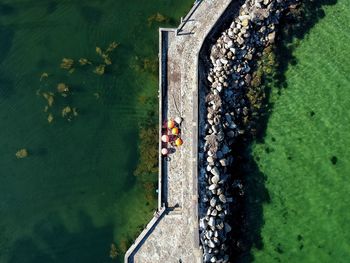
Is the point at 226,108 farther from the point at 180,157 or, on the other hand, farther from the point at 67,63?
the point at 67,63

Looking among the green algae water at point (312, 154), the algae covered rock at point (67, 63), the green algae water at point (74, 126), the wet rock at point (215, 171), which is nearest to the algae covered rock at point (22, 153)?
the green algae water at point (74, 126)

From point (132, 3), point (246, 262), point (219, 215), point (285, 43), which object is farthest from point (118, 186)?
point (285, 43)

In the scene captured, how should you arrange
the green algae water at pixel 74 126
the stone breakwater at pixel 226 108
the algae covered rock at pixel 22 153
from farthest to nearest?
the algae covered rock at pixel 22 153
the green algae water at pixel 74 126
the stone breakwater at pixel 226 108

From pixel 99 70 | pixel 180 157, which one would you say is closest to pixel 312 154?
pixel 180 157

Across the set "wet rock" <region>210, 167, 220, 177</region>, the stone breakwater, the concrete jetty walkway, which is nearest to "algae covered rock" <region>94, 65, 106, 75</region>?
the concrete jetty walkway

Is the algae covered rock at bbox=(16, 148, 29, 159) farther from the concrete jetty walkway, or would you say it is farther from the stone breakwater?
the stone breakwater

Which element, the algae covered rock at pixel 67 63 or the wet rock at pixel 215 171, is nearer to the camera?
the wet rock at pixel 215 171

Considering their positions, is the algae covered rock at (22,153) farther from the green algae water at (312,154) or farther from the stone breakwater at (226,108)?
the green algae water at (312,154)
